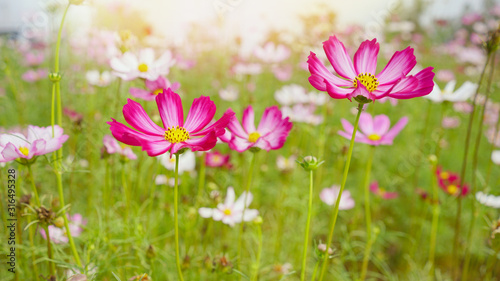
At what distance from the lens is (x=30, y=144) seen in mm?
559

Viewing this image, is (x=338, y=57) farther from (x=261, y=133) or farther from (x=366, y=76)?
(x=261, y=133)

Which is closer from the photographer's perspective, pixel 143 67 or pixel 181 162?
pixel 143 67

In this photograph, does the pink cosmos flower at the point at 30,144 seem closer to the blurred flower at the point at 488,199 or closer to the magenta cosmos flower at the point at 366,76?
the magenta cosmos flower at the point at 366,76

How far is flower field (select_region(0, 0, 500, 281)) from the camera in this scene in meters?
0.53

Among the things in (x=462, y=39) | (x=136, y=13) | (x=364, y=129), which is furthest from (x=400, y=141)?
(x=462, y=39)

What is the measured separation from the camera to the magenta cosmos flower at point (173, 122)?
1.59 feet

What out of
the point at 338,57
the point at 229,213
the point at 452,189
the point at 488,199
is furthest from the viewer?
the point at 452,189

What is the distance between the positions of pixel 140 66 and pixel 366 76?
528 mm

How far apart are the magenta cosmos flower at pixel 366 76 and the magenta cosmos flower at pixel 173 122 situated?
0.14 metres

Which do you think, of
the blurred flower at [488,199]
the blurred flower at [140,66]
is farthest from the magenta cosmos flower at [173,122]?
the blurred flower at [488,199]

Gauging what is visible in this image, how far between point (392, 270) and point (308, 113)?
0.73m

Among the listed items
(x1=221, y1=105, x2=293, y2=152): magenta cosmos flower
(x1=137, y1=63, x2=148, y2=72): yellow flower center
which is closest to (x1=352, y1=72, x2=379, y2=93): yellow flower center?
(x1=221, y1=105, x2=293, y2=152): magenta cosmos flower

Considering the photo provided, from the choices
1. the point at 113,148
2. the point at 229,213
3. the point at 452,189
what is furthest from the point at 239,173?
the point at 452,189

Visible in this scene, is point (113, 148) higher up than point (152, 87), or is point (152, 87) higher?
point (152, 87)
